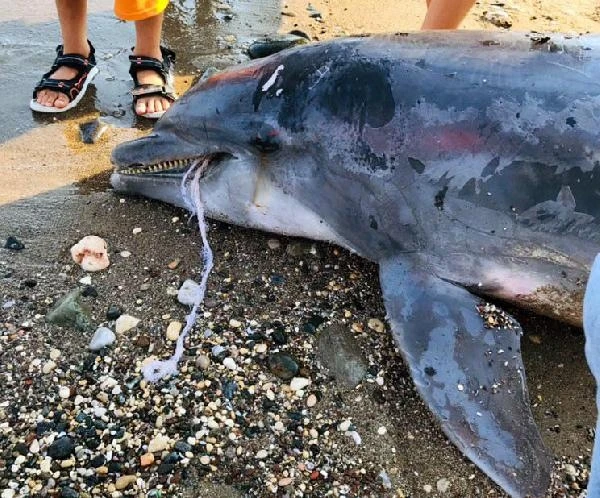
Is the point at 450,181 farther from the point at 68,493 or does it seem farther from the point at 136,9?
the point at 136,9

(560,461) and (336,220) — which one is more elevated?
(336,220)

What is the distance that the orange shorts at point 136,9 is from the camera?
4738 mm

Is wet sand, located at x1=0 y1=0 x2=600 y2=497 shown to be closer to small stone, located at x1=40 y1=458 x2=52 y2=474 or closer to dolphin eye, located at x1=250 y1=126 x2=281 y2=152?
small stone, located at x1=40 y1=458 x2=52 y2=474

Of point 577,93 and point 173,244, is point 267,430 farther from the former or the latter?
point 577,93

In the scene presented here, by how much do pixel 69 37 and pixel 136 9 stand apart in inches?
26.3

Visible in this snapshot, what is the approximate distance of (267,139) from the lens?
364cm

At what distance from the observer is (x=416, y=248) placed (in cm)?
339

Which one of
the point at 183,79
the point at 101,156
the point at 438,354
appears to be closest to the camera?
the point at 438,354

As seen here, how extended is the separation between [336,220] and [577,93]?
4.42 feet

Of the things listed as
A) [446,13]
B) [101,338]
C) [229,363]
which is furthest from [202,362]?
[446,13]

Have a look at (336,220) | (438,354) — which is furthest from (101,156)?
(438,354)

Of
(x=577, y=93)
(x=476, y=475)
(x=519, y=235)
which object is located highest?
(x=577, y=93)

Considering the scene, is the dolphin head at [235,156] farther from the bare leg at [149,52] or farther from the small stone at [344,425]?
the small stone at [344,425]

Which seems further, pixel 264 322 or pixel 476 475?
pixel 264 322
